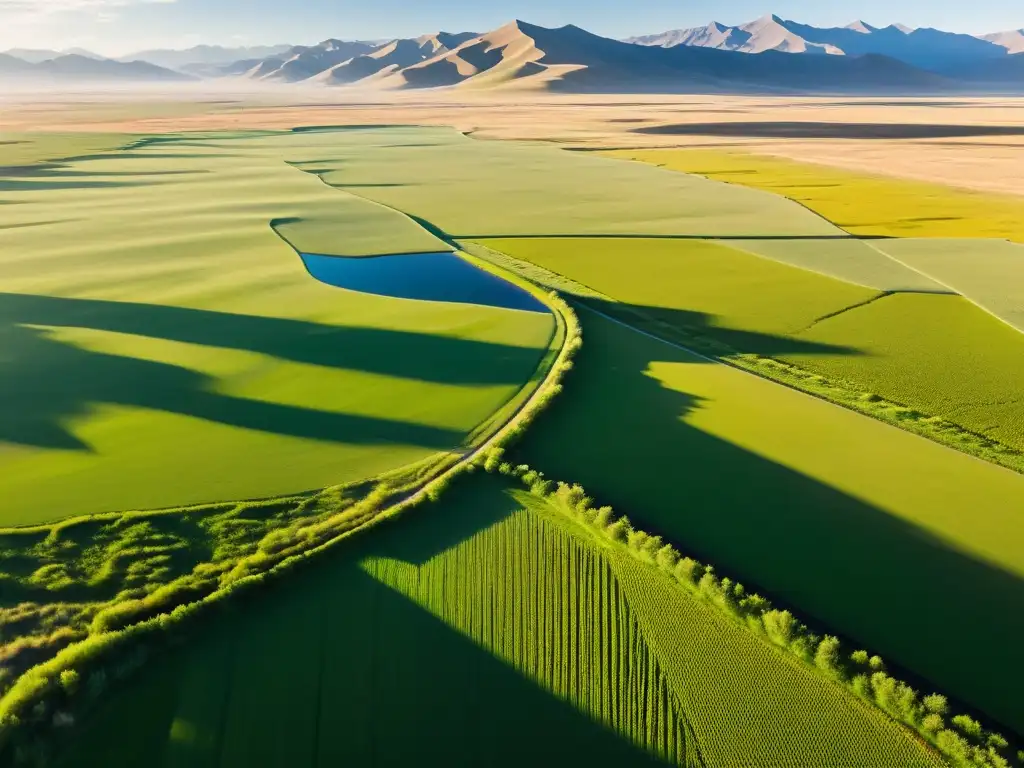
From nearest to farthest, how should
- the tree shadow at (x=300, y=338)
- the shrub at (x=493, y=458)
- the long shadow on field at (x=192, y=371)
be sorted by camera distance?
the shrub at (x=493, y=458)
the long shadow on field at (x=192, y=371)
the tree shadow at (x=300, y=338)

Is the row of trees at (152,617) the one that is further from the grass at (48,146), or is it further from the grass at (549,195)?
the grass at (48,146)

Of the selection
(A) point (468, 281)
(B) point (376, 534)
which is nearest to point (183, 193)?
(A) point (468, 281)

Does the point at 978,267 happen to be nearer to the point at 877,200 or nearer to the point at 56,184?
the point at 877,200

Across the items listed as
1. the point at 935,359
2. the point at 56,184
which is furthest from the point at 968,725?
the point at 56,184

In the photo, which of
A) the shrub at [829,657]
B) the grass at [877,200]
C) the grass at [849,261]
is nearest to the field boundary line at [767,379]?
the shrub at [829,657]

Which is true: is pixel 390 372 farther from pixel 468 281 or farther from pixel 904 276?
pixel 904 276

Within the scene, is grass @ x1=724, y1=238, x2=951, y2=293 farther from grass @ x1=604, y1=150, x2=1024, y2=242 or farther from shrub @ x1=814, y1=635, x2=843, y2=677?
shrub @ x1=814, y1=635, x2=843, y2=677
